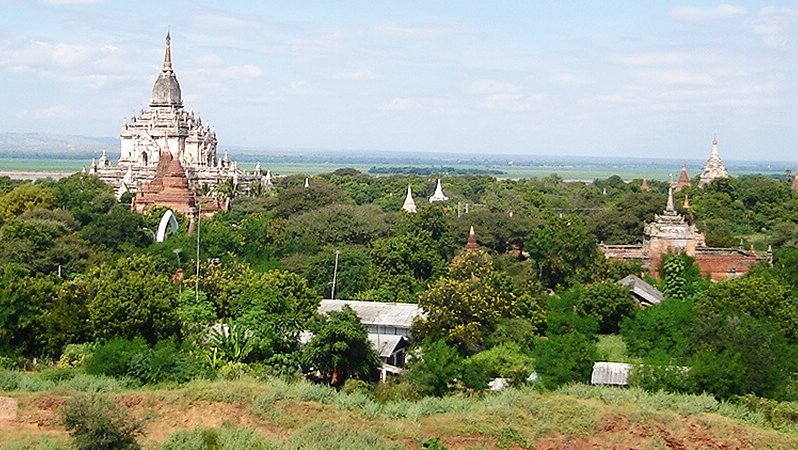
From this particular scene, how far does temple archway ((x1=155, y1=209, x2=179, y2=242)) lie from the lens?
47.0m

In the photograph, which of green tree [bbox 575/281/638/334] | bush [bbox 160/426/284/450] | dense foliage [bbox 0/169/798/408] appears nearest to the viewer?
bush [bbox 160/426/284/450]

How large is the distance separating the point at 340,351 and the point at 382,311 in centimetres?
719

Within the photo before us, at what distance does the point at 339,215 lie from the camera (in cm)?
5003

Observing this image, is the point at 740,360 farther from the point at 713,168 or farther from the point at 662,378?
the point at 713,168

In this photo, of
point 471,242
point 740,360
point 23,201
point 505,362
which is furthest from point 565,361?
point 23,201

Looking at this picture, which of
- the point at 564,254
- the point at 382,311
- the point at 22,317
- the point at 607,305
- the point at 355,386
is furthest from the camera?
the point at 564,254

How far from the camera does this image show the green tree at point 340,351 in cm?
2717

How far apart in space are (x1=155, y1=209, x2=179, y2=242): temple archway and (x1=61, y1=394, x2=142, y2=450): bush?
27.6 metres

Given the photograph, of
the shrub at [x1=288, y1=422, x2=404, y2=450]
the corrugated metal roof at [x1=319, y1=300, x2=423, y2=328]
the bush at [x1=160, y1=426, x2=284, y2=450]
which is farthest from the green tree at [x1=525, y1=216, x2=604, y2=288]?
the bush at [x1=160, y1=426, x2=284, y2=450]

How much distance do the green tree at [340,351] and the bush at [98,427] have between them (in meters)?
8.38

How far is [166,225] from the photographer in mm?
48156

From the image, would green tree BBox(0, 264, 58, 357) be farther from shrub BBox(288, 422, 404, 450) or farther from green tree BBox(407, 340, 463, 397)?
shrub BBox(288, 422, 404, 450)

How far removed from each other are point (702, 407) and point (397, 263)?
61.8ft

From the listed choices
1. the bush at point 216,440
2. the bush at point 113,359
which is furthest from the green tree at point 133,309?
the bush at point 216,440
